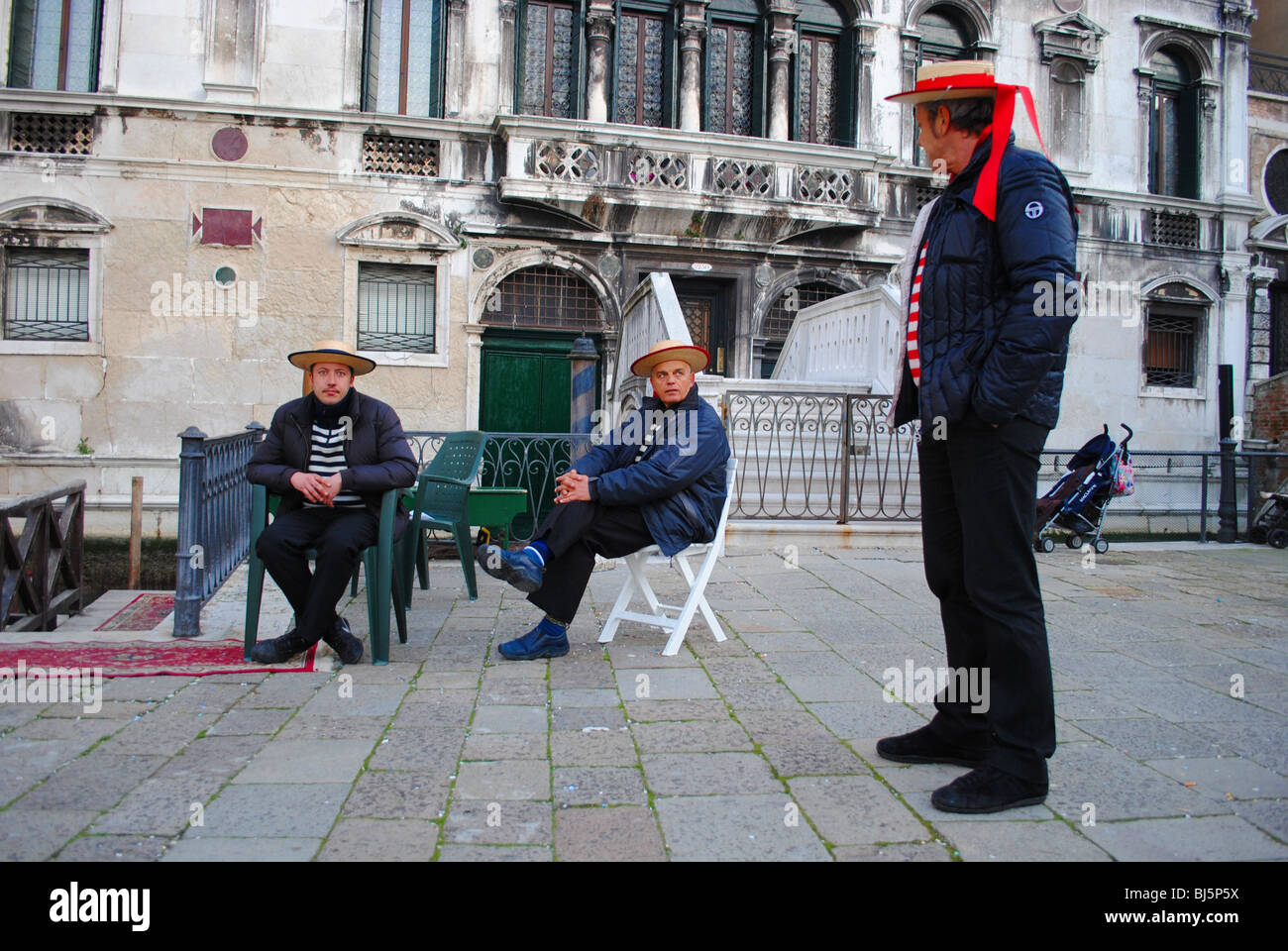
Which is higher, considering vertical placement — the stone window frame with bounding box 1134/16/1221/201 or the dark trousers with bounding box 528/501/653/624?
the stone window frame with bounding box 1134/16/1221/201

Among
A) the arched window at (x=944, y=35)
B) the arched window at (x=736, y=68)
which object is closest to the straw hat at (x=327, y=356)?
the arched window at (x=736, y=68)

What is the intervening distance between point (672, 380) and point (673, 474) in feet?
1.69

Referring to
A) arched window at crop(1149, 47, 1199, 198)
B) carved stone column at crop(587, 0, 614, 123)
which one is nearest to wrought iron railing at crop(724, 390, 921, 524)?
carved stone column at crop(587, 0, 614, 123)

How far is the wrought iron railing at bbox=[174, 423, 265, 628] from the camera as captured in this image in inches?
197

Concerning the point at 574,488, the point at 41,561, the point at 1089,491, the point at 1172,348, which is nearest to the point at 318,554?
the point at 574,488

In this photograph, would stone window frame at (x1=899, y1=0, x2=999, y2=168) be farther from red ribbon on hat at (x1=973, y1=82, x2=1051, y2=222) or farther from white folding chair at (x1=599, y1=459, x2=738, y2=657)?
red ribbon on hat at (x1=973, y1=82, x2=1051, y2=222)

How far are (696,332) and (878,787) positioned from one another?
12.1 m

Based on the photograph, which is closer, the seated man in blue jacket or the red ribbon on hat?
the red ribbon on hat

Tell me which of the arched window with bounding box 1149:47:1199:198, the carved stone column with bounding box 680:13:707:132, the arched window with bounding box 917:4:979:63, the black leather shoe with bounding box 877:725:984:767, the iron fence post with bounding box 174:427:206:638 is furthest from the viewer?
the arched window with bounding box 1149:47:1199:198

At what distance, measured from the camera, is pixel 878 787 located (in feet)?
9.77

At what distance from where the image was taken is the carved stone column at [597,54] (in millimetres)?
13852

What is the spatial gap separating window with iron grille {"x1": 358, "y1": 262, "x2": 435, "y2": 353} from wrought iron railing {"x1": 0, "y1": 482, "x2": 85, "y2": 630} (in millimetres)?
5750

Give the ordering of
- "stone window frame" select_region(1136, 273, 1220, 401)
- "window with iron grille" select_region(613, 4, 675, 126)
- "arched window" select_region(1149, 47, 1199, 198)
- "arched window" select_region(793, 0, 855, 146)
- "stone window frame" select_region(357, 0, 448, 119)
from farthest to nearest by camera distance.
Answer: "arched window" select_region(1149, 47, 1199, 198) → "stone window frame" select_region(1136, 273, 1220, 401) → "arched window" select_region(793, 0, 855, 146) → "window with iron grille" select_region(613, 4, 675, 126) → "stone window frame" select_region(357, 0, 448, 119)

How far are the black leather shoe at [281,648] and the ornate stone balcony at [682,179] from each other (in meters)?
9.67
